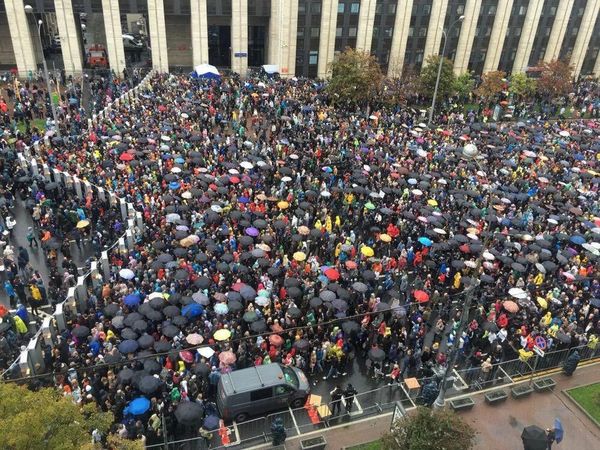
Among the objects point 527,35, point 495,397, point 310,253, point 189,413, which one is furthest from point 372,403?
point 527,35

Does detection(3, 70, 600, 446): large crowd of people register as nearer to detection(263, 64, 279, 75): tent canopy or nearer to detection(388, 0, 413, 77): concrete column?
detection(263, 64, 279, 75): tent canopy

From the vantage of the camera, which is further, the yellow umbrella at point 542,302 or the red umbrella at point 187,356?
the yellow umbrella at point 542,302

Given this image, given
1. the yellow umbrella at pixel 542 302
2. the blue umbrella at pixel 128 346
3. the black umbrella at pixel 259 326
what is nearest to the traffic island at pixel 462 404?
the yellow umbrella at pixel 542 302

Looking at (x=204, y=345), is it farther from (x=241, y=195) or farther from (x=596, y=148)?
(x=596, y=148)

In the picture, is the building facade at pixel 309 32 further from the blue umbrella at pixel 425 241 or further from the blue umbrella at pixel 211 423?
the blue umbrella at pixel 211 423

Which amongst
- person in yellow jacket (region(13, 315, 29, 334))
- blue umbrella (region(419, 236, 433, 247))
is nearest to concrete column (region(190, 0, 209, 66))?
blue umbrella (region(419, 236, 433, 247))

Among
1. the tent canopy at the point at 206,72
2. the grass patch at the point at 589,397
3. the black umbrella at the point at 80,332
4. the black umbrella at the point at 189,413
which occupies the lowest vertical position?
the grass patch at the point at 589,397
